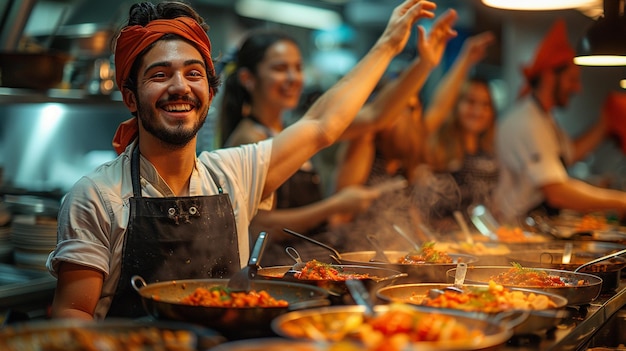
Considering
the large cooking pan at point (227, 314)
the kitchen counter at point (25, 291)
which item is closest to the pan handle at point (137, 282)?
the large cooking pan at point (227, 314)

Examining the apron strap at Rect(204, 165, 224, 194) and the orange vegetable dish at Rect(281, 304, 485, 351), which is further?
the apron strap at Rect(204, 165, 224, 194)

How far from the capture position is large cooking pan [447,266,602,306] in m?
2.35

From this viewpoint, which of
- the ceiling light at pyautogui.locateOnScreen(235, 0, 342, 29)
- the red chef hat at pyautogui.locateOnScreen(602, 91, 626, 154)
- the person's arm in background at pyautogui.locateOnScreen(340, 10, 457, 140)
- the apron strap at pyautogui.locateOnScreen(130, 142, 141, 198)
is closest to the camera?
the apron strap at pyautogui.locateOnScreen(130, 142, 141, 198)

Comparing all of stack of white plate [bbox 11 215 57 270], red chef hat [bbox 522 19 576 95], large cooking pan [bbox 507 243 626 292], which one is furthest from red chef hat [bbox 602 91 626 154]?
stack of white plate [bbox 11 215 57 270]

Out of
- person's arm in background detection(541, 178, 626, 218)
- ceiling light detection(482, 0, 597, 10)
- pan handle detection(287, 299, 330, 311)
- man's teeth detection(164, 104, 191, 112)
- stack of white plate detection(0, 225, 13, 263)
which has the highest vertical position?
ceiling light detection(482, 0, 597, 10)

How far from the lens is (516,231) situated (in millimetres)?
4152

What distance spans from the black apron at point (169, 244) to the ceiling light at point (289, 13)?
5.61 m

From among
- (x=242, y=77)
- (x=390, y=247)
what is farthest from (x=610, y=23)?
(x=242, y=77)

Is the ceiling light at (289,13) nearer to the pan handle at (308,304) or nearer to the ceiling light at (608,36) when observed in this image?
the ceiling light at (608,36)

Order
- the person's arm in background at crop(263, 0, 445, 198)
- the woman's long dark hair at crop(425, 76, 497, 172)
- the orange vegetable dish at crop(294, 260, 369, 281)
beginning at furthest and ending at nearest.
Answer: the woman's long dark hair at crop(425, 76, 497, 172), the person's arm in background at crop(263, 0, 445, 198), the orange vegetable dish at crop(294, 260, 369, 281)

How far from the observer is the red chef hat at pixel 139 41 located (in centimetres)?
275

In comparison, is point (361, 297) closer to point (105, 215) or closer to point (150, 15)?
point (105, 215)

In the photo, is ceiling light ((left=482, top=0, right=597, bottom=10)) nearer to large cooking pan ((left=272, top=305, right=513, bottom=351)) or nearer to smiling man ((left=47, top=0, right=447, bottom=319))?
smiling man ((left=47, top=0, right=447, bottom=319))

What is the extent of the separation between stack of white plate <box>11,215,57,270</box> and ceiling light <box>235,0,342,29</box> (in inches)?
176
